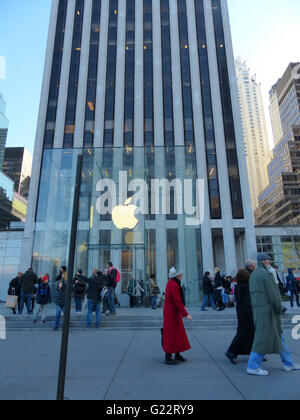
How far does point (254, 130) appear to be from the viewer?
177m

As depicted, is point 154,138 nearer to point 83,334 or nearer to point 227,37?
point 227,37

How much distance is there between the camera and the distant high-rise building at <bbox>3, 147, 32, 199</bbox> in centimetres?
10975

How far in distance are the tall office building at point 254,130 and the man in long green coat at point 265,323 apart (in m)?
167

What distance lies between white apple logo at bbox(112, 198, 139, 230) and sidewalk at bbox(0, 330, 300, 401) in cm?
797

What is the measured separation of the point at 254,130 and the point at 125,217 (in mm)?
185551

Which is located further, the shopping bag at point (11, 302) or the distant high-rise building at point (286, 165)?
the distant high-rise building at point (286, 165)

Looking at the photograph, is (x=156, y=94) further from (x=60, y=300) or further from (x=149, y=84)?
(x=60, y=300)

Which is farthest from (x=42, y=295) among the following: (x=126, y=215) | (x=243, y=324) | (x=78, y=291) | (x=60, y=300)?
(x=243, y=324)

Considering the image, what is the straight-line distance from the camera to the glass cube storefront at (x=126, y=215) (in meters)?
14.1

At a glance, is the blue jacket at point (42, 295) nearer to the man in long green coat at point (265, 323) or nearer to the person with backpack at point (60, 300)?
the person with backpack at point (60, 300)

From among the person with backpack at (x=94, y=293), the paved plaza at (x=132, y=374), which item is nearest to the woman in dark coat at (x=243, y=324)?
the paved plaza at (x=132, y=374)

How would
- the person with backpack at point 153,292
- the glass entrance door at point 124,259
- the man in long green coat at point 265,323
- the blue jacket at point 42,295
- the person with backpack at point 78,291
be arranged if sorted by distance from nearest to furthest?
the man in long green coat at point 265,323, the blue jacket at point 42,295, the person with backpack at point 78,291, the person with backpack at point 153,292, the glass entrance door at point 124,259

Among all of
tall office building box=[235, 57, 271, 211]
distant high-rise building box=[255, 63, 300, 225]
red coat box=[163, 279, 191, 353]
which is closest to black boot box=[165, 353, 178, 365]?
red coat box=[163, 279, 191, 353]
